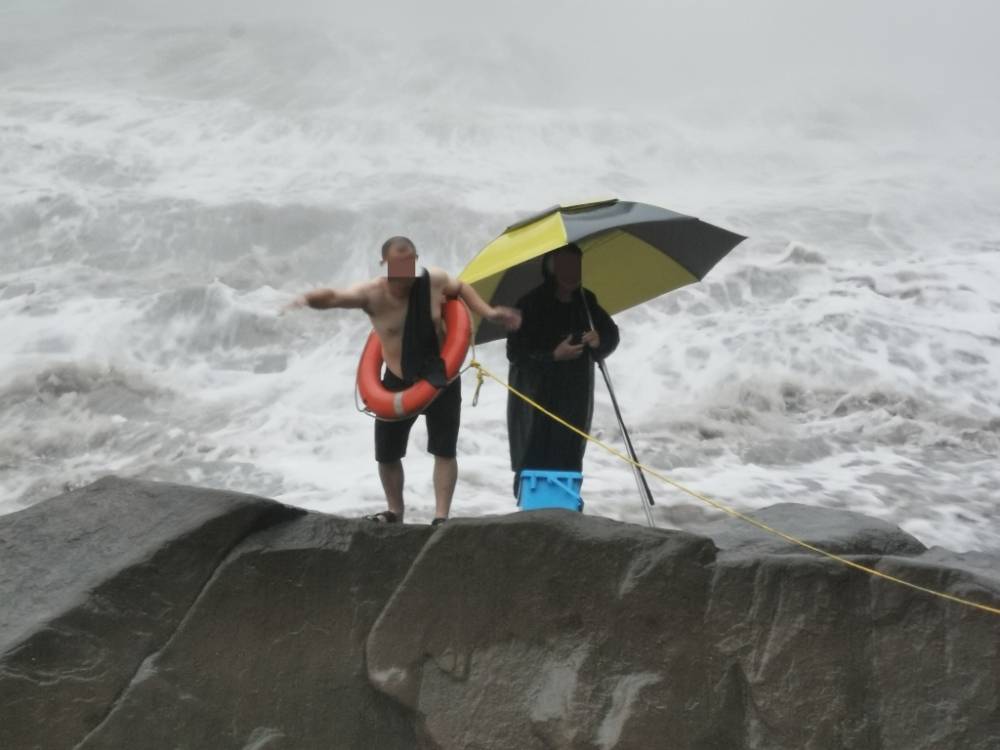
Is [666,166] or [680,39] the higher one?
[680,39]

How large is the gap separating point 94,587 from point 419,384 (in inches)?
47.3

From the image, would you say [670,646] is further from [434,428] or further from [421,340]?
[421,340]

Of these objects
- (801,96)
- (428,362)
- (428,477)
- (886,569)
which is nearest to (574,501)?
(428,362)

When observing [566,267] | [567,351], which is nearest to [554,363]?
[567,351]

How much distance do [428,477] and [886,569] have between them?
4.76 meters

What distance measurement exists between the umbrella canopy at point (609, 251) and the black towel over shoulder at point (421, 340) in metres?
0.38

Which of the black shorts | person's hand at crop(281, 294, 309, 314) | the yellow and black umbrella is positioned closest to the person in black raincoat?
the yellow and black umbrella

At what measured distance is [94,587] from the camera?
2.95m

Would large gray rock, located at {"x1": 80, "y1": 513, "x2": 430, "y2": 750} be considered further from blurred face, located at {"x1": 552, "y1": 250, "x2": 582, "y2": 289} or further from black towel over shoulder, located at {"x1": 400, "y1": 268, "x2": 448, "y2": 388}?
blurred face, located at {"x1": 552, "y1": 250, "x2": 582, "y2": 289}

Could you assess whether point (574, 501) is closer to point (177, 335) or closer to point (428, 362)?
point (428, 362)

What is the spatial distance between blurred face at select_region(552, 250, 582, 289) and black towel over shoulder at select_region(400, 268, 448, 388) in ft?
2.19

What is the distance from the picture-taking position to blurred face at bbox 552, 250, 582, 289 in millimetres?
3928

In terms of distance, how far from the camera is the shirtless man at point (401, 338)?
342 centimetres

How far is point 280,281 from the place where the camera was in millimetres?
11680
